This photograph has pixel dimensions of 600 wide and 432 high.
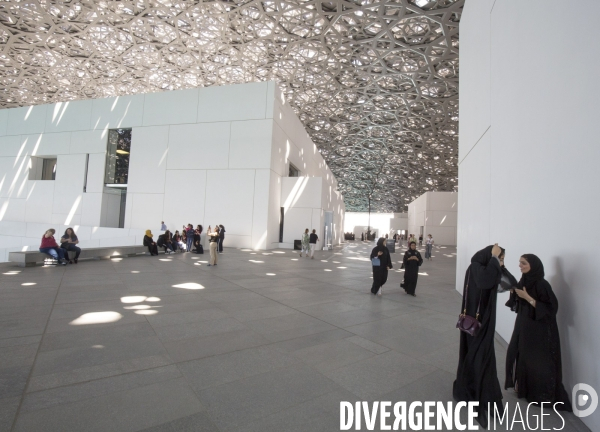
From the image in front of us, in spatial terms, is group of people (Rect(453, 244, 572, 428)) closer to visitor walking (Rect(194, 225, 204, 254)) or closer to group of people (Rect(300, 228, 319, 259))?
group of people (Rect(300, 228, 319, 259))

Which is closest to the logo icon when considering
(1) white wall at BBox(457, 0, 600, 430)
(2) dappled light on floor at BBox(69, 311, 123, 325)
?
(1) white wall at BBox(457, 0, 600, 430)

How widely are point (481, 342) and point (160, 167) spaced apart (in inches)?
871

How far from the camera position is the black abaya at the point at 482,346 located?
2871mm

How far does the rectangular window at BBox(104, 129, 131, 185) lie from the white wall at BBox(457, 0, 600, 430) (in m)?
24.3

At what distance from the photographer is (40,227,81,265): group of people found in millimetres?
10203

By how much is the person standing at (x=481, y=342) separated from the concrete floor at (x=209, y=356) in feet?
0.85

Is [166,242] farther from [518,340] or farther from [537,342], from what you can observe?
[537,342]

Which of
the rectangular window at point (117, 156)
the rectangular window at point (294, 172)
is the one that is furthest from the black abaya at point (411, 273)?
the rectangular window at point (117, 156)

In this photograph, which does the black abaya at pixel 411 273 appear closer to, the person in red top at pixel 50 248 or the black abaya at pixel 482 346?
the black abaya at pixel 482 346

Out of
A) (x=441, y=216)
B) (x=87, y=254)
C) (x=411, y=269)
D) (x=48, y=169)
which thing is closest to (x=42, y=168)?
(x=48, y=169)

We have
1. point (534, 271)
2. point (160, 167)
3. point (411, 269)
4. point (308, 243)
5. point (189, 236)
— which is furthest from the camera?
point (160, 167)

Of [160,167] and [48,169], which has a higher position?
[48,169]

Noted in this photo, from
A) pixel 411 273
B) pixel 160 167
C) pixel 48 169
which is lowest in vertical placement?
pixel 411 273

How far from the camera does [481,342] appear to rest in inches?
116
